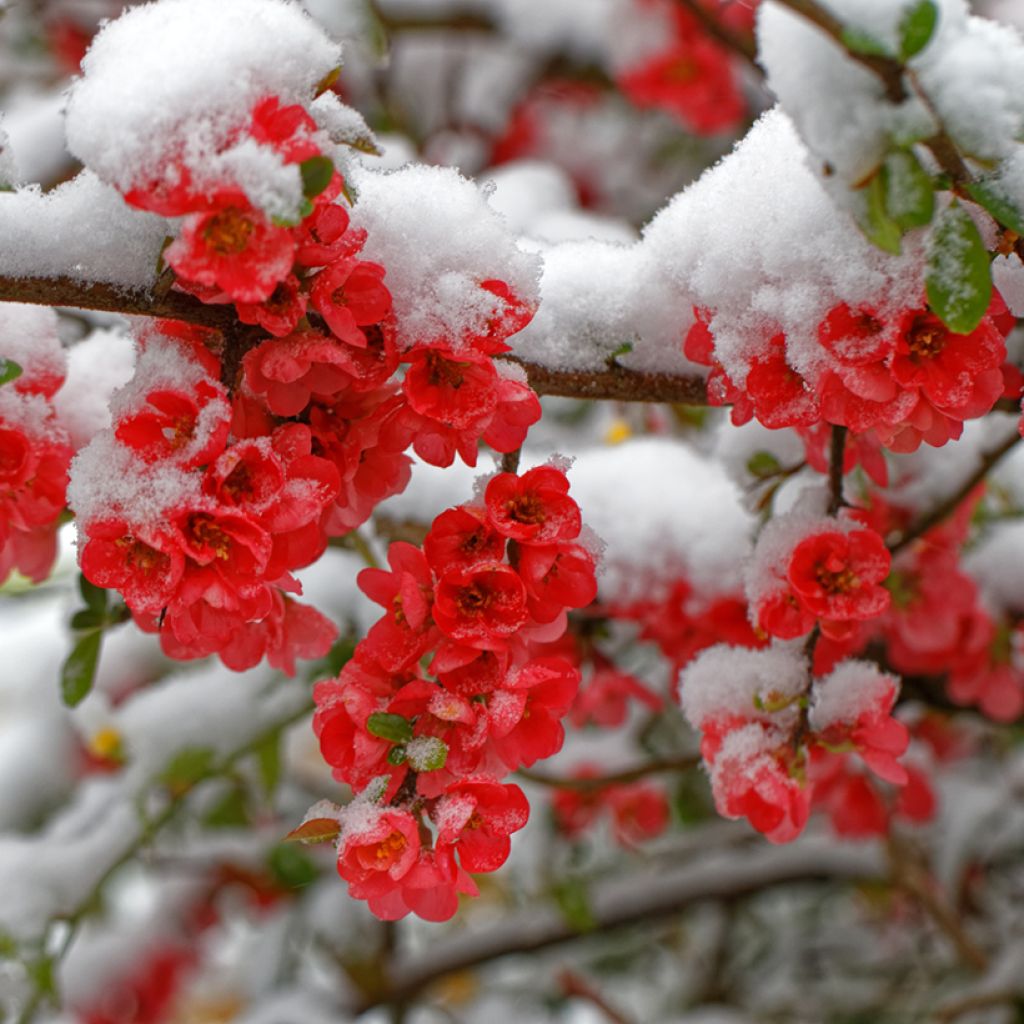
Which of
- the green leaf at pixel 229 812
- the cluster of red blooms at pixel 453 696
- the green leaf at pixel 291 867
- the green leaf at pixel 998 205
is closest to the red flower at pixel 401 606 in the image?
the cluster of red blooms at pixel 453 696

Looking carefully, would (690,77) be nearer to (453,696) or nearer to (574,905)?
(574,905)

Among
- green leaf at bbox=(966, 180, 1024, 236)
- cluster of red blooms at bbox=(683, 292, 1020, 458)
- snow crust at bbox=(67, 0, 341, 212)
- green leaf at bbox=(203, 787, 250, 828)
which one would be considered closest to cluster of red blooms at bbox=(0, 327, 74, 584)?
snow crust at bbox=(67, 0, 341, 212)

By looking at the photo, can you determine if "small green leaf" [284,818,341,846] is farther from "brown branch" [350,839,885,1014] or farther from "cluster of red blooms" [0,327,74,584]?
"brown branch" [350,839,885,1014]

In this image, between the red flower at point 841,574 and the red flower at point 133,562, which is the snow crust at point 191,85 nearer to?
the red flower at point 133,562

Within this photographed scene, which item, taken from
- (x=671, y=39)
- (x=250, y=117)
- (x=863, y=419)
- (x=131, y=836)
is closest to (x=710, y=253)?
(x=863, y=419)

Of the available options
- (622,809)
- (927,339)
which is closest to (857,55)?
(927,339)

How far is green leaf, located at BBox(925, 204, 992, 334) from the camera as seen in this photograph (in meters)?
0.53

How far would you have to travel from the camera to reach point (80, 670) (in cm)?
83

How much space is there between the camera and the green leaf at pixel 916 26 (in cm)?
49

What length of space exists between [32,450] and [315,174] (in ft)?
0.90

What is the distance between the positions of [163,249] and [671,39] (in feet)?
5.34

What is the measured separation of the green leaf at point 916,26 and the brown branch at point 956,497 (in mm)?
472

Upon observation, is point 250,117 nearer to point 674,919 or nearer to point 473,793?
point 473,793

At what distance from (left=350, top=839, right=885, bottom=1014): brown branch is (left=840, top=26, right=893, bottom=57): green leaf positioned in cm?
141
